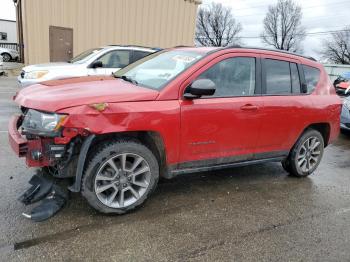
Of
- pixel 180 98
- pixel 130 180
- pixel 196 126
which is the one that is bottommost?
pixel 130 180

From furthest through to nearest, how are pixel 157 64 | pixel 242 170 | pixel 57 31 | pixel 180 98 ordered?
pixel 57 31, pixel 242 170, pixel 157 64, pixel 180 98

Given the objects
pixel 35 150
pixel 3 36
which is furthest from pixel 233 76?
pixel 3 36

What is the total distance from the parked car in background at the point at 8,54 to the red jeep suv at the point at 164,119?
25.7m

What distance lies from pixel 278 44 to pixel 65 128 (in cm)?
7345

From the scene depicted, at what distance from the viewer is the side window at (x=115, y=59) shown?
9461 mm

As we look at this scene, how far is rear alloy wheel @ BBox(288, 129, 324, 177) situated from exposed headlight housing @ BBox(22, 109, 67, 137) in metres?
3.34

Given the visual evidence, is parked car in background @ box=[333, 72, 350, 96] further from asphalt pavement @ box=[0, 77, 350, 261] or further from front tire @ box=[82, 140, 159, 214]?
front tire @ box=[82, 140, 159, 214]

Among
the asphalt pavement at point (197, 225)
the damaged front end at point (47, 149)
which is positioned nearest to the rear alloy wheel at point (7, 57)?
the asphalt pavement at point (197, 225)

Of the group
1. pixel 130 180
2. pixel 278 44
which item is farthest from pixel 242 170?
pixel 278 44

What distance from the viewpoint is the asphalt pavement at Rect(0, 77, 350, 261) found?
122 inches

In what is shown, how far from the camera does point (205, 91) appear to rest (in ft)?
12.2

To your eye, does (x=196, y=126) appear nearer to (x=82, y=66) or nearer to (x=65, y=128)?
(x=65, y=128)

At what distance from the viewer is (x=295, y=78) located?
4953 millimetres

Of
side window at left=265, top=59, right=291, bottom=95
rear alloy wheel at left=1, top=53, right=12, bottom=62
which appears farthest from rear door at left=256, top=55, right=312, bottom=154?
rear alloy wheel at left=1, top=53, right=12, bottom=62
